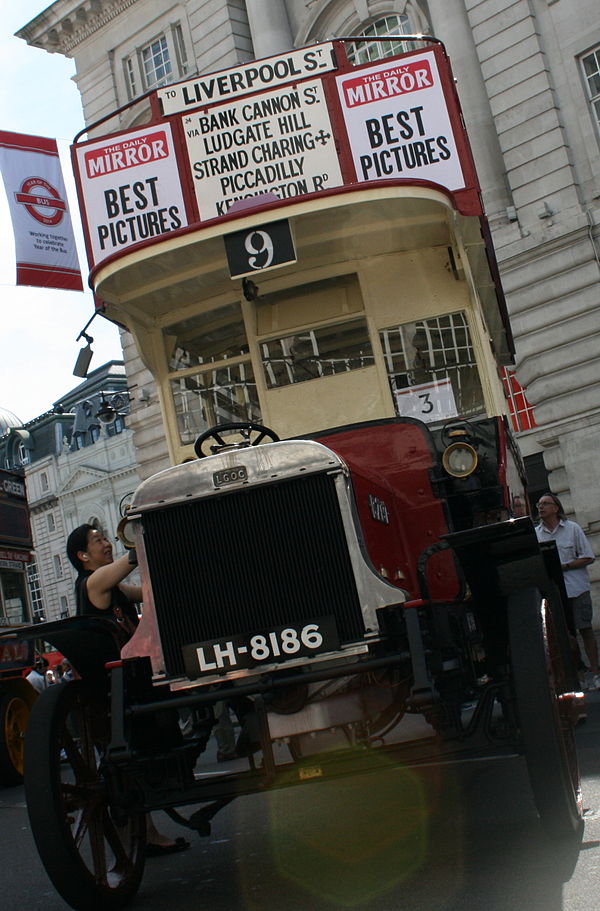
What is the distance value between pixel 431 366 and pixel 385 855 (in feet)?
9.92

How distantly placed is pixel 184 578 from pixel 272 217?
7.51 ft

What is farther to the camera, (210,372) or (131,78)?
(131,78)

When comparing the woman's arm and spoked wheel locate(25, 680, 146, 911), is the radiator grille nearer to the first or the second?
spoked wheel locate(25, 680, 146, 911)

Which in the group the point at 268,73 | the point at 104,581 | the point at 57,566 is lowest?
the point at 104,581

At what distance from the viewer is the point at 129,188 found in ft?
26.0

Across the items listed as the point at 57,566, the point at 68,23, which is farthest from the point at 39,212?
the point at 57,566

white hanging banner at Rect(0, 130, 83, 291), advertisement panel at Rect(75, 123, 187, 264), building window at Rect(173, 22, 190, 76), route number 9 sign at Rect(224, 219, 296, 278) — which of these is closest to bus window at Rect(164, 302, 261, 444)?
route number 9 sign at Rect(224, 219, 296, 278)

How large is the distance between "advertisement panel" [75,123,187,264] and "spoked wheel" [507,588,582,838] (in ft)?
15.2

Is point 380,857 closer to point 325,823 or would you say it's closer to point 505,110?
point 325,823

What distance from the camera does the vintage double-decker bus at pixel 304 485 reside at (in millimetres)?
4188

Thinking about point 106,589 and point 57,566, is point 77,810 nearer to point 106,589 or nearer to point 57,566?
point 106,589

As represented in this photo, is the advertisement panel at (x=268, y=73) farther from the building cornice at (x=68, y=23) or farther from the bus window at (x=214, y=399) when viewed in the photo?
the building cornice at (x=68, y=23)

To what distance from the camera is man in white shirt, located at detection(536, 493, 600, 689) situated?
29.6 feet

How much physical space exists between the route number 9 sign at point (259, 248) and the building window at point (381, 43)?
16090 mm
